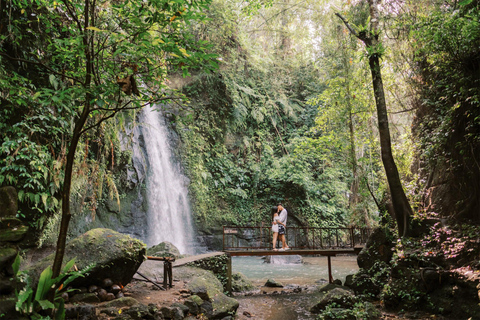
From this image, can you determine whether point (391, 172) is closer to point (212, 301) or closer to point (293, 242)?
point (212, 301)

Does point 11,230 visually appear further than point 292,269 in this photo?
No

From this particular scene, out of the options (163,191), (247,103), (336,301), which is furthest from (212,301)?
(247,103)

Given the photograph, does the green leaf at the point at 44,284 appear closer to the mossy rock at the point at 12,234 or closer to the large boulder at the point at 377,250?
the mossy rock at the point at 12,234

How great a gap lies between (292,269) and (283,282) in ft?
11.2

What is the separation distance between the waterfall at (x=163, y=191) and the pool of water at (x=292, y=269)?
3.47m

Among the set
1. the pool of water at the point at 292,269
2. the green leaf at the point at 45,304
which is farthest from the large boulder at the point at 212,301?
the pool of water at the point at 292,269

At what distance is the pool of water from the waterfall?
3.47 metres

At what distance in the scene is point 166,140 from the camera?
57.6 ft

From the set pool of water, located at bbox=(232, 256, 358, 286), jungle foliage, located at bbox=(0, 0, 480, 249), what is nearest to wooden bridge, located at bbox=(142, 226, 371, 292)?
Answer: pool of water, located at bbox=(232, 256, 358, 286)

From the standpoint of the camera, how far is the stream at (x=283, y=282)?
7.85m

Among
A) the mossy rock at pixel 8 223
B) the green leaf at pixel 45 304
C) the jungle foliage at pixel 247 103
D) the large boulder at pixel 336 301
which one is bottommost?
the large boulder at pixel 336 301

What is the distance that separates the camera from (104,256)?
5766 millimetres

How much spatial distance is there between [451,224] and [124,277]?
723 cm

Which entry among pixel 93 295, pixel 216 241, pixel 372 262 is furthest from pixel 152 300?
pixel 216 241
